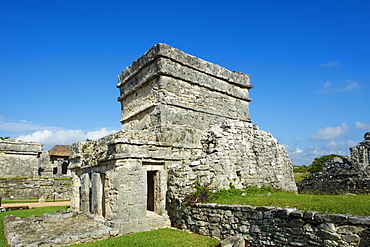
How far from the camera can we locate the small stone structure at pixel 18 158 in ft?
77.4

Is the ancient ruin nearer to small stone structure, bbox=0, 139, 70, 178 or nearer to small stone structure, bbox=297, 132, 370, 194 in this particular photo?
small stone structure, bbox=0, 139, 70, 178

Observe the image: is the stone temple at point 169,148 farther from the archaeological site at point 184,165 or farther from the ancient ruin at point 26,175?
the ancient ruin at point 26,175

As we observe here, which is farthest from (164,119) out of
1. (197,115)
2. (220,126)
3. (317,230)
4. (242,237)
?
(317,230)

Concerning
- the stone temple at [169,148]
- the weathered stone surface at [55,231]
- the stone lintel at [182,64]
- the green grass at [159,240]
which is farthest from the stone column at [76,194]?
the green grass at [159,240]

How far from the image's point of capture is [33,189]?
20.9 meters

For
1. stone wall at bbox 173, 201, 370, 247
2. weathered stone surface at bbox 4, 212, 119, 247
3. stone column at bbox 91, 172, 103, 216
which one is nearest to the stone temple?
stone column at bbox 91, 172, 103, 216

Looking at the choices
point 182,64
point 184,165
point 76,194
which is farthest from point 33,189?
point 184,165

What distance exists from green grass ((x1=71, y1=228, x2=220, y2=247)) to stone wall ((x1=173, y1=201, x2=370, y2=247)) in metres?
0.42

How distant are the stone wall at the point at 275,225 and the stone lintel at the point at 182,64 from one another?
617 centimetres

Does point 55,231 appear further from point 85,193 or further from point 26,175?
point 26,175

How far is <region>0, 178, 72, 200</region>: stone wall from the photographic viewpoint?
19.8m

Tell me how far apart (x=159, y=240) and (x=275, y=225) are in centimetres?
311

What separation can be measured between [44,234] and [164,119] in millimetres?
5522

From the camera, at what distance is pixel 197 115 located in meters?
12.1
